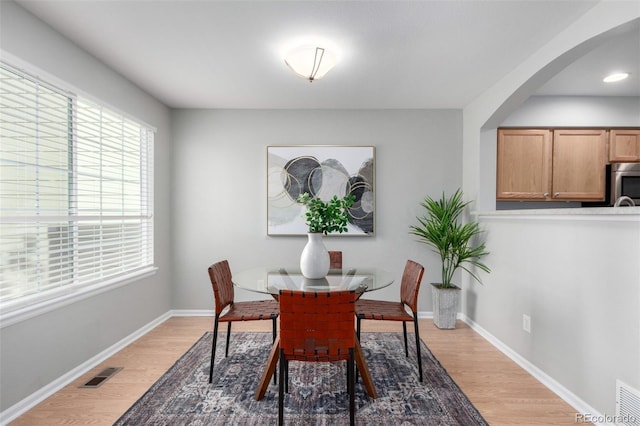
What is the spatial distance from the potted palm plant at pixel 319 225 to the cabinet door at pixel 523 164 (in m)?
2.22

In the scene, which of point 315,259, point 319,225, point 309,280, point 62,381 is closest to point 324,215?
point 319,225

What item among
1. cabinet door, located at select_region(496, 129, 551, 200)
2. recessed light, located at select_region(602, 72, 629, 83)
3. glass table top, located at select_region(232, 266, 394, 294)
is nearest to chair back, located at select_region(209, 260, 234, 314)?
glass table top, located at select_region(232, 266, 394, 294)

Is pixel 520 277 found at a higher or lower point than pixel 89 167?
lower

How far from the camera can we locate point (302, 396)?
2.28m

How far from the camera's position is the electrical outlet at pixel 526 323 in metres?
2.71

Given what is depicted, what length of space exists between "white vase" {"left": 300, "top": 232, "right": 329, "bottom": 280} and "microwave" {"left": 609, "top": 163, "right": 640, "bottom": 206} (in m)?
3.37

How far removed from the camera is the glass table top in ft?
7.42

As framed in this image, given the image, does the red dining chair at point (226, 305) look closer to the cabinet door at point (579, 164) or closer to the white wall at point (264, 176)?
the white wall at point (264, 176)

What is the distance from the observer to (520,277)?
9.37ft

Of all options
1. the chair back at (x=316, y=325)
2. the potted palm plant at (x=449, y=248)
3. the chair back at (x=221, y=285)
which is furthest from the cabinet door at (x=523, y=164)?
the chair back at (x=221, y=285)

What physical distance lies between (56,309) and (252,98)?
8.44ft

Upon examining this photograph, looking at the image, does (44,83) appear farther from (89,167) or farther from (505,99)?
(505,99)

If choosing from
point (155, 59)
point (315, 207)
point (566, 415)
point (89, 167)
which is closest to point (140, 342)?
point (89, 167)

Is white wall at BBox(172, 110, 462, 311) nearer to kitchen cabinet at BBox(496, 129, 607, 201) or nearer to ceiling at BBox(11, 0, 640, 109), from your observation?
ceiling at BBox(11, 0, 640, 109)
